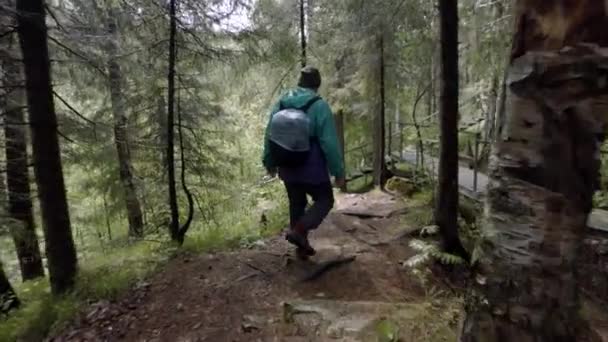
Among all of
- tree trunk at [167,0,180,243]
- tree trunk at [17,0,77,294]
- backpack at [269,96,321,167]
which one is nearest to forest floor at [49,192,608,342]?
tree trunk at [167,0,180,243]

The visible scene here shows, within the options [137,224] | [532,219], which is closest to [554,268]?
[532,219]

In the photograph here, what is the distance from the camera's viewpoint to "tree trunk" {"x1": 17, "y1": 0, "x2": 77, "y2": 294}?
455 centimetres

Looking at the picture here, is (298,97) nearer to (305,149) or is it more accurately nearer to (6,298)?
(305,149)

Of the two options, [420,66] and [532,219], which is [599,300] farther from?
[420,66]

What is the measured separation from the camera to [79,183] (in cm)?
960

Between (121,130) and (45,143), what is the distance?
2.93m

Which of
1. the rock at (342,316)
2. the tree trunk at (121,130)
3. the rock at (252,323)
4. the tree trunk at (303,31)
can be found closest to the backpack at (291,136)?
the rock at (342,316)

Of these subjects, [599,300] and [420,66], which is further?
[420,66]

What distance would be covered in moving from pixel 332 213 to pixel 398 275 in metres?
2.95

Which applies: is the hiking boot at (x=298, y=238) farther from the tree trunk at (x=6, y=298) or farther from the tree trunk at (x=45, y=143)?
the tree trunk at (x=6, y=298)

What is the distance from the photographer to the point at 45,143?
465 centimetres

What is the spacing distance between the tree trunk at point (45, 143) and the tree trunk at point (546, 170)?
15.8ft

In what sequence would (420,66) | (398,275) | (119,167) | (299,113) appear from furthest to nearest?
(420,66) → (119,167) → (398,275) → (299,113)

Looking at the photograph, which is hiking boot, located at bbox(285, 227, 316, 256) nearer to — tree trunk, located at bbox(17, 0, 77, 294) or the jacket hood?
the jacket hood
